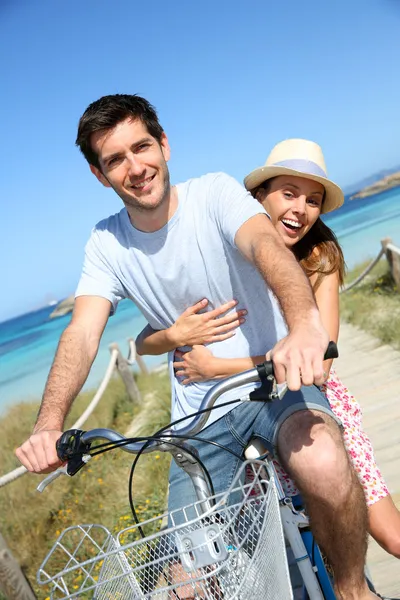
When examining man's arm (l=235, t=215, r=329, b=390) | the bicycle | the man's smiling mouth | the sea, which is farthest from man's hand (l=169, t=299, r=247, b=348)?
the sea

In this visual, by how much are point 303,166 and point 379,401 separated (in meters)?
3.14

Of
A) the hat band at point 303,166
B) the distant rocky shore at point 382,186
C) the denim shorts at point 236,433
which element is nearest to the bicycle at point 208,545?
the denim shorts at point 236,433

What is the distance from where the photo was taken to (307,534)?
203 centimetres

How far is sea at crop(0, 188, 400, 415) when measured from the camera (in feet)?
111

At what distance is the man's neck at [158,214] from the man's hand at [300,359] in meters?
1.04

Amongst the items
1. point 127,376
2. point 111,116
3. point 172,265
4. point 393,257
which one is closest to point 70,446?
point 172,265

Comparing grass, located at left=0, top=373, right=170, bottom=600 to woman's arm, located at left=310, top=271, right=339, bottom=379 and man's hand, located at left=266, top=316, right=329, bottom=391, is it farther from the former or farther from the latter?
man's hand, located at left=266, top=316, right=329, bottom=391

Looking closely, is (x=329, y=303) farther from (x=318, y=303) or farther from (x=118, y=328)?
(x=118, y=328)

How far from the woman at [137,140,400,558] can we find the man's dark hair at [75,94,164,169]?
0.60 m

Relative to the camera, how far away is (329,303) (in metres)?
2.79

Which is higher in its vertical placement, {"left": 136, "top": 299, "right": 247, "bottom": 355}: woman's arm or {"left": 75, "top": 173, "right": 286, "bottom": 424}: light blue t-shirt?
{"left": 75, "top": 173, "right": 286, "bottom": 424}: light blue t-shirt

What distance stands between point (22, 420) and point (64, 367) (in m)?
6.27

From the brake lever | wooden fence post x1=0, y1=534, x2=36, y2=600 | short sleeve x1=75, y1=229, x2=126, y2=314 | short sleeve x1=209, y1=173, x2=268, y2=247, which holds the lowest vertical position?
wooden fence post x1=0, y1=534, x2=36, y2=600

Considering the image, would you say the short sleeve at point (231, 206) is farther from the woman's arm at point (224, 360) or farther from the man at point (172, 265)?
the woman's arm at point (224, 360)
